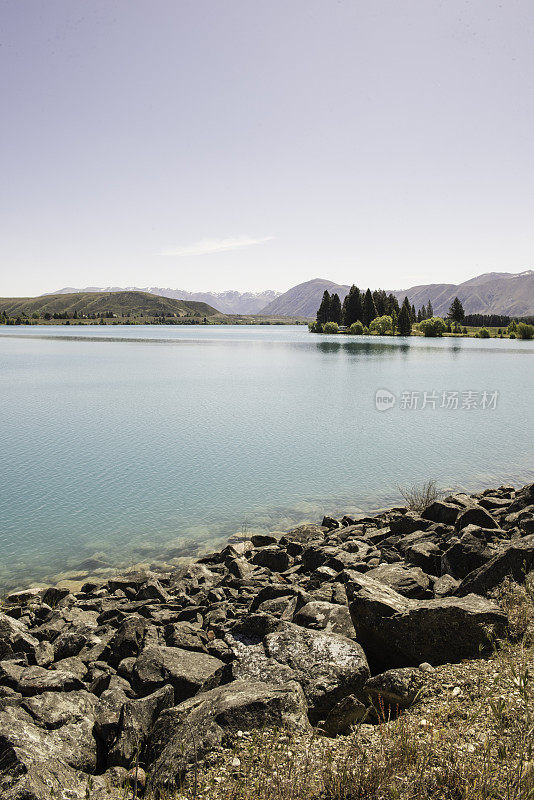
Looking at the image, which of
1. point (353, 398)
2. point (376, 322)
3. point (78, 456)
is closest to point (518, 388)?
point (353, 398)

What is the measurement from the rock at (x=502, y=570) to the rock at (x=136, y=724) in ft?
21.1

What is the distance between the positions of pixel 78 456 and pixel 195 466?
8.15 m

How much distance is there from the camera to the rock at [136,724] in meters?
7.01

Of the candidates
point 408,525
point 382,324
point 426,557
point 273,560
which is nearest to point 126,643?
point 273,560

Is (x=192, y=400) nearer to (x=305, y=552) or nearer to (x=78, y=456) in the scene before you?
(x=78, y=456)

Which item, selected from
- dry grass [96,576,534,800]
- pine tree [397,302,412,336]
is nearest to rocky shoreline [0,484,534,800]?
dry grass [96,576,534,800]

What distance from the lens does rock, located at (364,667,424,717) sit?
7031mm

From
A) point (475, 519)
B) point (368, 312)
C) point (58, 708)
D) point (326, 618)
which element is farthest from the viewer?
point (368, 312)

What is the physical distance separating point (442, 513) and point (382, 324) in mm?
178790

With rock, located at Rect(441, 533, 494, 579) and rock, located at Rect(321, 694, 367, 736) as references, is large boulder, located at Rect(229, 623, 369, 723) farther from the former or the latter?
Answer: rock, located at Rect(441, 533, 494, 579)

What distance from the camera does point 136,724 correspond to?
7309 mm

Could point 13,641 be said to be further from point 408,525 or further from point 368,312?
point 368,312

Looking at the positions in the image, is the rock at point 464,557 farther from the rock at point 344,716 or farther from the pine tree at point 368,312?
the pine tree at point 368,312

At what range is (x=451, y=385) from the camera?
66750mm
